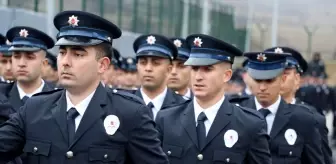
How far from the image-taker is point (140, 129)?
14.6ft

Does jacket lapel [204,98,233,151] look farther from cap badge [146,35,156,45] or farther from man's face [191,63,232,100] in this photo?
cap badge [146,35,156,45]

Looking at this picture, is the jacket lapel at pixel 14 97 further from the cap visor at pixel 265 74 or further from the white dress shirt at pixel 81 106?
the white dress shirt at pixel 81 106

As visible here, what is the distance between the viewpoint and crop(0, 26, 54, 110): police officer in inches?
296

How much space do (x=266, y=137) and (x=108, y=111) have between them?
154 cm

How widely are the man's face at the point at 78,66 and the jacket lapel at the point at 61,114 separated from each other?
0.19 m

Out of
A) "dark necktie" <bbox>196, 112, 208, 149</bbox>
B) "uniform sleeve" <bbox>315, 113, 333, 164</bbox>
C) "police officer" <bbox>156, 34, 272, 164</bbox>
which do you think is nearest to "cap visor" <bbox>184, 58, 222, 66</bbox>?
"police officer" <bbox>156, 34, 272, 164</bbox>

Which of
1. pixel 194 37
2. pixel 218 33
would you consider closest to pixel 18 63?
pixel 194 37

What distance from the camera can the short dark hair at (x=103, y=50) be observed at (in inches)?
179

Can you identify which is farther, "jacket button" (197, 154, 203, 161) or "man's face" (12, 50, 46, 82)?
"man's face" (12, 50, 46, 82)

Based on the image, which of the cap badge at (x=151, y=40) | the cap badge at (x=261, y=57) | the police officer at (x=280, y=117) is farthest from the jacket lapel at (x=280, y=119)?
the cap badge at (x=151, y=40)

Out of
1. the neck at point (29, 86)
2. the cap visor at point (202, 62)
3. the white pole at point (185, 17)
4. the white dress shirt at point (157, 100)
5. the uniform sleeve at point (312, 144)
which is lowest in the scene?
the uniform sleeve at point (312, 144)

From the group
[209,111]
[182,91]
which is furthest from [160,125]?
[182,91]

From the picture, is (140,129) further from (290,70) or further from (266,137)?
(290,70)

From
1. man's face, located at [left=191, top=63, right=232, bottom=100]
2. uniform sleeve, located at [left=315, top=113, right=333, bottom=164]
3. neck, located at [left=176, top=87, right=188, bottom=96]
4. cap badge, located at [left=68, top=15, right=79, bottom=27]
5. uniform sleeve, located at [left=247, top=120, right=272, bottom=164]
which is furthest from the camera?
neck, located at [left=176, top=87, right=188, bottom=96]
